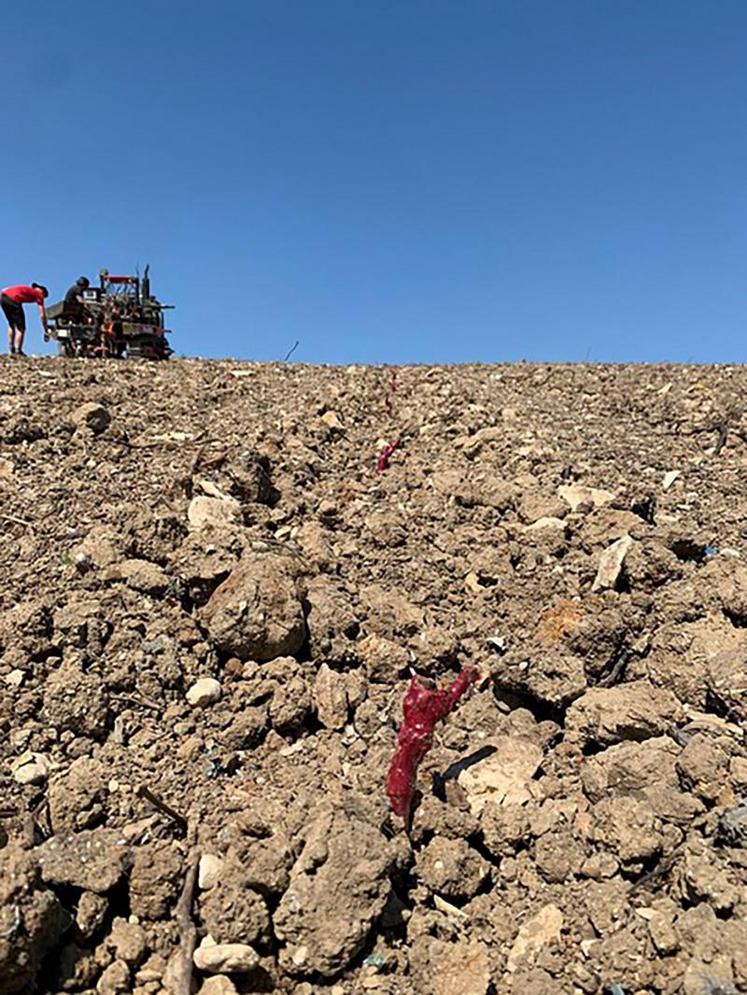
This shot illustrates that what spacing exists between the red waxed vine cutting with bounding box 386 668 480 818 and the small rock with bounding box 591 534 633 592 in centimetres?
114

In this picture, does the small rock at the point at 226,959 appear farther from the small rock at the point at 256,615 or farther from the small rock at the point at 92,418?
the small rock at the point at 92,418

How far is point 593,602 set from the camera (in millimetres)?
3600

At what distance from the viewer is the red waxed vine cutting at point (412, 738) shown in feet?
8.79

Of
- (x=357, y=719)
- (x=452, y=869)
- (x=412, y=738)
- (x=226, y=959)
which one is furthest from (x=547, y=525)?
(x=226, y=959)

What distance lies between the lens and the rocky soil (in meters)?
2.24

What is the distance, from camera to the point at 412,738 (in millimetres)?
2756

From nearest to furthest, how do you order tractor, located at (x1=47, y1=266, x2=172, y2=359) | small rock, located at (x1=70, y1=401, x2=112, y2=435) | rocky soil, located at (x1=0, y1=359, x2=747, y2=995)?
rocky soil, located at (x1=0, y1=359, x2=747, y2=995)
small rock, located at (x1=70, y1=401, x2=112, y2=435)
tractor, located at (x1=47, y1=266, x2=172, y2=359)

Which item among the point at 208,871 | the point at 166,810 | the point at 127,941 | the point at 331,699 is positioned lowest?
the point at 127,941

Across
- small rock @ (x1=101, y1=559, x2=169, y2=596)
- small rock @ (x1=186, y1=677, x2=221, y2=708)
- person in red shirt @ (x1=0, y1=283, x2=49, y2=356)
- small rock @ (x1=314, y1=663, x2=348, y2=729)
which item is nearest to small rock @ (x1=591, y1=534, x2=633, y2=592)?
small rock @ (x1=314, y1=663, x2=348, y2=729)

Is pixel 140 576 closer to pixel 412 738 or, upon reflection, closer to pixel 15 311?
pixel 412 738

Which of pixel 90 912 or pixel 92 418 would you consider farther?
pixel 92 418

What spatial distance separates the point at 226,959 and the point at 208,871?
31cm

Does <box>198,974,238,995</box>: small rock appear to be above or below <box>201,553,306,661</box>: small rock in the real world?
below

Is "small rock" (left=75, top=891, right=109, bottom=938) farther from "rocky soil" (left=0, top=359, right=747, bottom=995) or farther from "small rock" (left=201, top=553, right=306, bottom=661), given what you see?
"small rock" (left=201, top=553, right=306, bottom=661)
